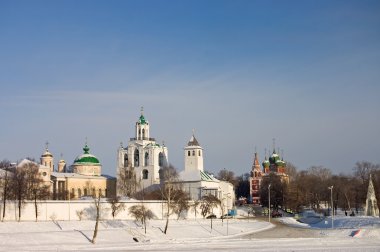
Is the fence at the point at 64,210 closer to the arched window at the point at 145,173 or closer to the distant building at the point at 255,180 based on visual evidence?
the arched window at the point at 145,173

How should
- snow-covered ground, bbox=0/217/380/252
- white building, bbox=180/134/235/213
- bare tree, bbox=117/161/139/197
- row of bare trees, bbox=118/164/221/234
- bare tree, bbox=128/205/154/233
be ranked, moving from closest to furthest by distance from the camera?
snow-covered ground, bbox=0/217/380/252
bare tree, bbox=128/205/154/233
row of bare trees, bbox=118/164/221/234
white building, bbox=180/134/235/213
bare tree, bbox=117/161/139/197

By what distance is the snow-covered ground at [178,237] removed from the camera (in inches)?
1969

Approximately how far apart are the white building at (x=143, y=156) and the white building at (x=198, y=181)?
4.67 meters

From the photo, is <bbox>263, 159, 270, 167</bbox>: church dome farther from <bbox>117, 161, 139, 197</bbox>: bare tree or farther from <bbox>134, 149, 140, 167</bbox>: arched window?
<bbox>117, 161, 139, 197</bbox>: bare tree

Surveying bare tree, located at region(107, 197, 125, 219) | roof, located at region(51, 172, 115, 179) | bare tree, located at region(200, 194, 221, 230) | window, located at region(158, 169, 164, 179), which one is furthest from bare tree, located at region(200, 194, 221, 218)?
roof, located at region(51, 172, 115, 179)

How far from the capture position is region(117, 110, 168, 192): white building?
11212 cm

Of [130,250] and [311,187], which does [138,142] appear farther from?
[130,250]

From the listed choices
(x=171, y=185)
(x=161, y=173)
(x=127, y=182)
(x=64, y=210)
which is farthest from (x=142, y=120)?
(x=64, y=210)

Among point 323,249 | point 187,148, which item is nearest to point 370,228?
point 323,249

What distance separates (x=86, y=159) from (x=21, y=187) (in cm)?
4938

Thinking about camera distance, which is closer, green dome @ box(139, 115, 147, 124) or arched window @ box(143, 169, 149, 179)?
arched window @ box(143, 169, 149, 179)

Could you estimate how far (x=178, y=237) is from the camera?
63.0m

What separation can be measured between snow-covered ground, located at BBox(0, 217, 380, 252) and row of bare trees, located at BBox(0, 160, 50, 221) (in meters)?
4.73

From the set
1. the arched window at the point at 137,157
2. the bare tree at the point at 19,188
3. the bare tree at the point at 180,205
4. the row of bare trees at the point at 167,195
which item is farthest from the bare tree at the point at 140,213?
the arched window at the point at 137,157
